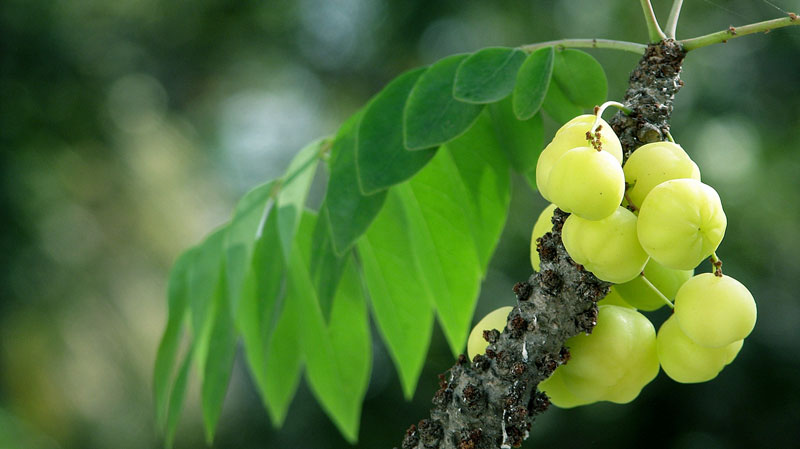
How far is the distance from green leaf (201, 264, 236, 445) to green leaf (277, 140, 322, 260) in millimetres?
117

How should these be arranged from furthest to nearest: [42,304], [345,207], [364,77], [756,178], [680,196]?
[364,77]
[42,304]
[756,178]
[345,207]
[680,196]

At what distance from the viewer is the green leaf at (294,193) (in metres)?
0.86

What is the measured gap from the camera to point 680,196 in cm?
45

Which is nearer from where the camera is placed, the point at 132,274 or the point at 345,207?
the point at 345,207

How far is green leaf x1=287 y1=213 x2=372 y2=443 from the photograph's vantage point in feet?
Answer: 3.28

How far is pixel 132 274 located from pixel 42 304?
1.70ft

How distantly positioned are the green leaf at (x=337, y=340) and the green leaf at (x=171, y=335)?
142mm

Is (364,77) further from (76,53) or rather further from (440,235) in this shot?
(440,235)

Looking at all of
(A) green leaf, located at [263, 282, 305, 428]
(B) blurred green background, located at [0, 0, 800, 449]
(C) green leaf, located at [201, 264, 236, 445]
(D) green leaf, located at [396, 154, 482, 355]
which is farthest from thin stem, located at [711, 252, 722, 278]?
(B) blurred green background, located at [0, 0, 800, 449]

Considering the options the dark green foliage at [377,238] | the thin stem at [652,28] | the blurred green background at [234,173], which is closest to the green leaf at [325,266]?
the dark green foliage at [377,238]

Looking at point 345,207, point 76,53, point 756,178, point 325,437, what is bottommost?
point 325,437

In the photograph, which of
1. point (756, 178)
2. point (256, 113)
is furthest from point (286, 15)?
point (756, 178)

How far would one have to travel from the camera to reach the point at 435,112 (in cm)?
69

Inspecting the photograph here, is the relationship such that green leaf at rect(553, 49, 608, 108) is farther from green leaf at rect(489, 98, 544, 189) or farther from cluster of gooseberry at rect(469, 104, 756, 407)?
cluster of gooseberry at rect(469, 104, 756, 407)
